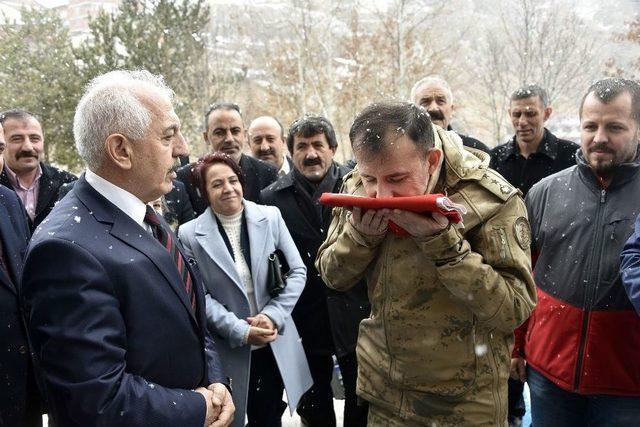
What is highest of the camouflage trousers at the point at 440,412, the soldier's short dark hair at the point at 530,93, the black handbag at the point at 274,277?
the soldier's short dark hair at the point at 530,93

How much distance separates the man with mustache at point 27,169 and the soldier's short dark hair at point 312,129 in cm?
233

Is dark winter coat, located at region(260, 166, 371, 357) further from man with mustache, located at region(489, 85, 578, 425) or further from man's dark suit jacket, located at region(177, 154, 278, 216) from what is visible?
man with mustache, located at region(489, 85, 578, 425)

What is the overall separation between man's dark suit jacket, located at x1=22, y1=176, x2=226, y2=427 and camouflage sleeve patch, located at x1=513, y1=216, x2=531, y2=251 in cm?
125

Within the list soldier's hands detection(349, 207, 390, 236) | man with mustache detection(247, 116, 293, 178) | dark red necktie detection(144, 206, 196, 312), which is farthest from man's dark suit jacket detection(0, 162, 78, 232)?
soldier's hands detection(349, 207, 390, 236)

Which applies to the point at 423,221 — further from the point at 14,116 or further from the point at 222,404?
the point at 14,116

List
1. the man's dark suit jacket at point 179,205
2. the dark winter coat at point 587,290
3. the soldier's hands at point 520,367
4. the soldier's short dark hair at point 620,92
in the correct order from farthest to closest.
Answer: the man's dark suit jacket at point 179,205 < the soldier's hands at point 520,367 < the soldier's short dark hair at point 620,92 < the dark winter coat at point 587,290

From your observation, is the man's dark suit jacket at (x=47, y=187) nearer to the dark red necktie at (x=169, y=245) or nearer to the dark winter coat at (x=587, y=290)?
the dark red necktie at (x=169, y=245)

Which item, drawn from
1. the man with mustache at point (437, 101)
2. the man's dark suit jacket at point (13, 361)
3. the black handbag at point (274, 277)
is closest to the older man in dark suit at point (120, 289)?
the man's dark suit jacket at point (13, 361)

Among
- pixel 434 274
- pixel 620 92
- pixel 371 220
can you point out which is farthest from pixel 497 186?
pixel 620 92

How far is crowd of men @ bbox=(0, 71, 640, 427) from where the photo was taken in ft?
5.55

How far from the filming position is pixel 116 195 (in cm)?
194

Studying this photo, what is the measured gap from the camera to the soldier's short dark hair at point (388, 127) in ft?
6.40

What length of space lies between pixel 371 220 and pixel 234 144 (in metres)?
3.12

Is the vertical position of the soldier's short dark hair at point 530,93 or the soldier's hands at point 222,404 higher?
the soldier's short dark hair at point 530,93
